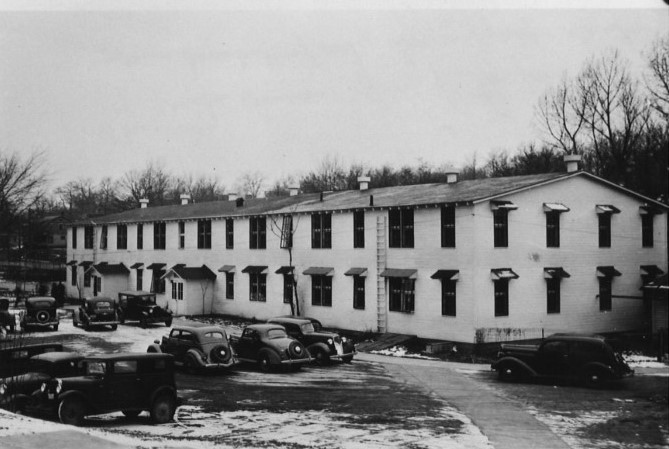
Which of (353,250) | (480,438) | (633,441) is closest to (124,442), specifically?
(480,438)

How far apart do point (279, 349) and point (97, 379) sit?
9.61m

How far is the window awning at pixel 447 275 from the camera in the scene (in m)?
31.1

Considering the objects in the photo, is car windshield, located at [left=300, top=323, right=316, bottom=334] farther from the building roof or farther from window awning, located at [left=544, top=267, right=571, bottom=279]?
window awning, located at [left=544, top=267, right=571, bottom=279]

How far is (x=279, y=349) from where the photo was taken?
25500mm

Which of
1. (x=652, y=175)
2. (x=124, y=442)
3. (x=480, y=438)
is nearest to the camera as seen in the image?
(x=124, y=442)

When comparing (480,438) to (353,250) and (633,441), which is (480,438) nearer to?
(633,441)

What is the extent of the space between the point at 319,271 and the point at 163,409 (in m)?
21.0

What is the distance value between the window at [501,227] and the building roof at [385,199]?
1019mm

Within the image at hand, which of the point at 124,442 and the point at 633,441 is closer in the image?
the point at 124,442

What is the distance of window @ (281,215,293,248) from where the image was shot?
40500mm

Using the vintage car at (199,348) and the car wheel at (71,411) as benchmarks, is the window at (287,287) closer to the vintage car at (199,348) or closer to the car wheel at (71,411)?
the vintage car at (199,348)

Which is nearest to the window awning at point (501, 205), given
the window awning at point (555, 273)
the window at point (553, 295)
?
the window awning at point (555, 273)

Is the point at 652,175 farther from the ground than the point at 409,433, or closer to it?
farther from the ground

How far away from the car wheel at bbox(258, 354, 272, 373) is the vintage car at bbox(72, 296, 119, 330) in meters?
14.4
